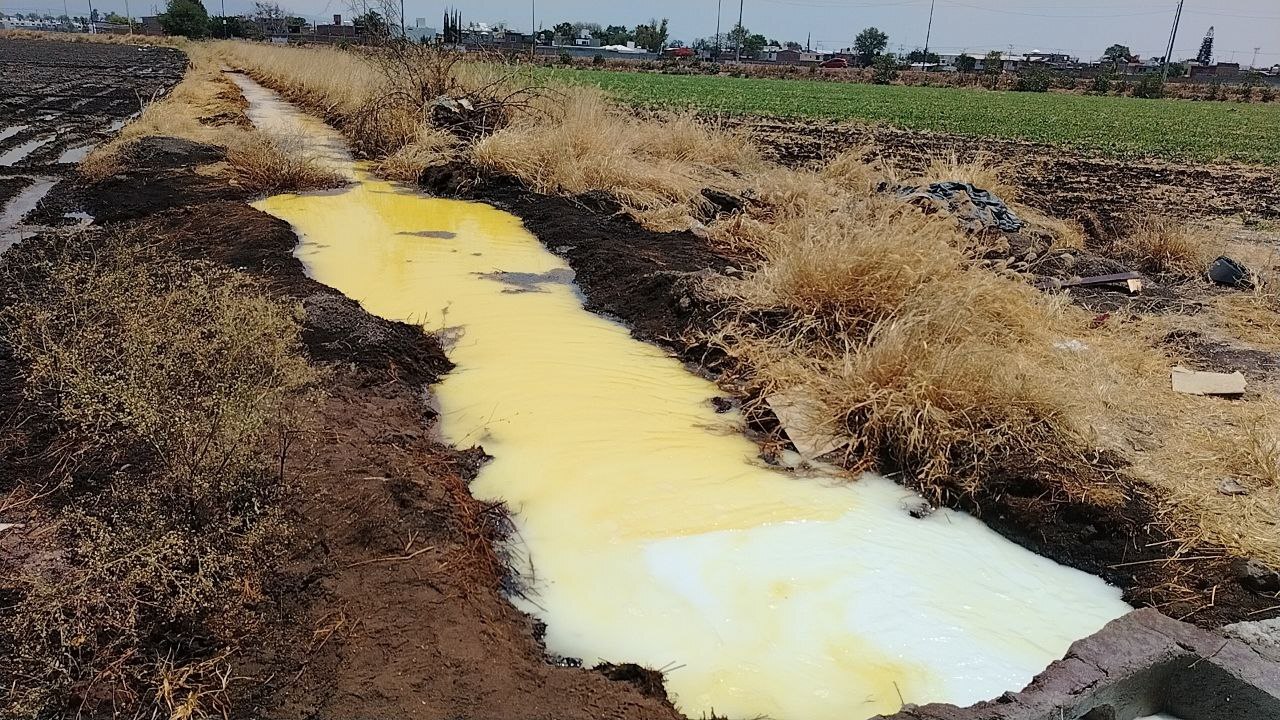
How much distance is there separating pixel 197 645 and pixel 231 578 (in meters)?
0.27

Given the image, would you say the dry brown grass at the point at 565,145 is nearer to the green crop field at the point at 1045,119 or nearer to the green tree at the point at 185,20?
the green crop field at the point at 1045,119

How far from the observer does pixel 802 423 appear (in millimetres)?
4195

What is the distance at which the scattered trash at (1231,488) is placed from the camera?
3.58 m

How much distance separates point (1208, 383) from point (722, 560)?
11.5ft

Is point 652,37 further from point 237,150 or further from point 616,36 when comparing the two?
point 237,150

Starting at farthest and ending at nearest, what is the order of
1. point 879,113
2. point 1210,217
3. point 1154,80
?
point 1154,80
point 879,113
point 1210,217

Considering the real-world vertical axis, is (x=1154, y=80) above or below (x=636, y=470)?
above

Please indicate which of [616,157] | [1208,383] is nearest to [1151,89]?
[616,157]

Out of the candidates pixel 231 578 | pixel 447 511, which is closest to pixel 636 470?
pixel 447 511

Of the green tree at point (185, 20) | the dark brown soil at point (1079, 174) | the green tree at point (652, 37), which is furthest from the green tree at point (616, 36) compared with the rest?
the dark brown soil at point (1079, 174)

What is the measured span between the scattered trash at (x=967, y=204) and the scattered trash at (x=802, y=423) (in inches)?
157

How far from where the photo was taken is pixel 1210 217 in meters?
10.2

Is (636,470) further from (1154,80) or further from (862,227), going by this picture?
(1154,80)

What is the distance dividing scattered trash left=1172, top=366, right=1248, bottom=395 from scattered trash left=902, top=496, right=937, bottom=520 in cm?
220
